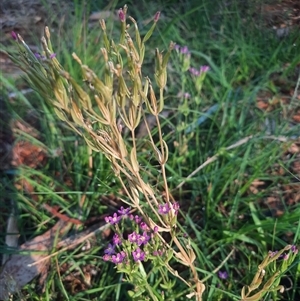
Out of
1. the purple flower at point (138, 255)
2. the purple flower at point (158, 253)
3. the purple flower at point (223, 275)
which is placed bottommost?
the purple flower at point (223, 275)

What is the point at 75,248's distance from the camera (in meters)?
1.65

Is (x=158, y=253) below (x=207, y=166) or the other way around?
the other way around

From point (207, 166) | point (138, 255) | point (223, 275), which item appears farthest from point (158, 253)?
point (207, 166)

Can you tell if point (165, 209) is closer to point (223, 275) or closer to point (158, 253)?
point (158, 253)

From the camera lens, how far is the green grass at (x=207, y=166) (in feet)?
4.99

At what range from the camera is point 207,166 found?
5.83ft

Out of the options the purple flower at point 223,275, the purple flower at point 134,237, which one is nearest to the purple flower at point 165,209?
the purple flower at point 134,237

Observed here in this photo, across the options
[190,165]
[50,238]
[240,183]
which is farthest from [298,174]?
[50,238]

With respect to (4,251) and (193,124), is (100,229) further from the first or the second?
(193,124)

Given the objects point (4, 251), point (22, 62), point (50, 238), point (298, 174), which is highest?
point (22, 62)

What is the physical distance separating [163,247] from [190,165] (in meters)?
0.69

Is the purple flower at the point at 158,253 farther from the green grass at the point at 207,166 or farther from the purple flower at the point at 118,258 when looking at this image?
the green grass at the point at 207,166

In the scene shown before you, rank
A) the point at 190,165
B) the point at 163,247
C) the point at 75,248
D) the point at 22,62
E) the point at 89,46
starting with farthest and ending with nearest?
the point at 89,46
the point at 190,165
the point at 75,248
the point at 163,247
the point at 22,62

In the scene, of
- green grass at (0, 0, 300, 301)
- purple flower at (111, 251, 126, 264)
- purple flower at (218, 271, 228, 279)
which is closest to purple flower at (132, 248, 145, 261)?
purple flower at (111, 251, 126, 264)
